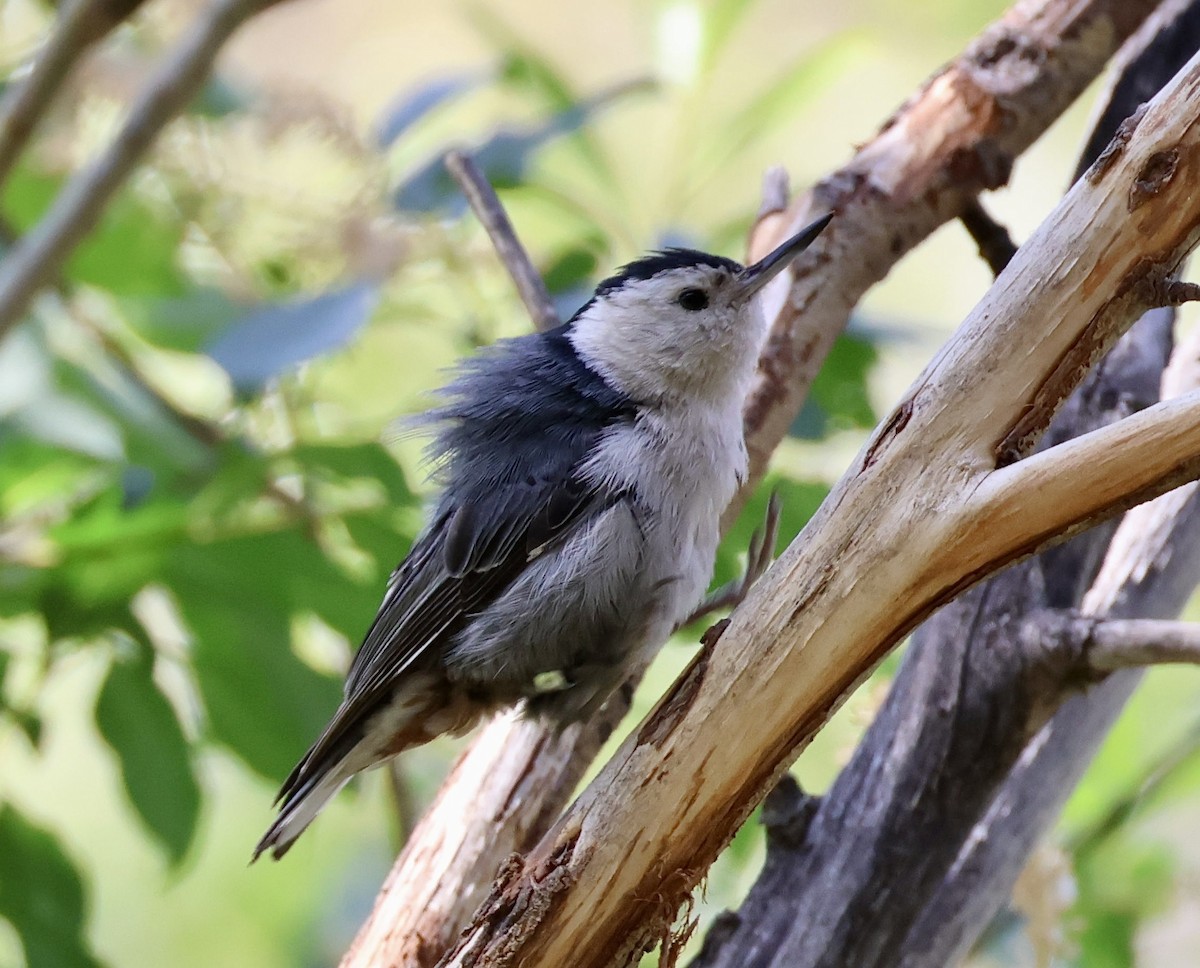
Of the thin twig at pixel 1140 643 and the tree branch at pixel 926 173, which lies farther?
the tree branch at pixel 926 173

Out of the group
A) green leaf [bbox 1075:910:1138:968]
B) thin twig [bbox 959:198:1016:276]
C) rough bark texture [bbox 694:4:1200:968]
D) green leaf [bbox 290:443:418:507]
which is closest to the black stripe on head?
thin twig [bbox 959:198:1016:276]

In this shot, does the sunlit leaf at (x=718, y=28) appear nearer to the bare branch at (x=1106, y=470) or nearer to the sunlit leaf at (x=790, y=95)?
the sunlit leaf at (x=790, y=95)

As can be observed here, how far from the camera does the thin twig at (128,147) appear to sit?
152 centimetres

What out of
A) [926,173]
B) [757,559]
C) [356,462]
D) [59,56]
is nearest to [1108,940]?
[757,559]

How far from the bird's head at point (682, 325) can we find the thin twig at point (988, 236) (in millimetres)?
226

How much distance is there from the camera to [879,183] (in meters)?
1.70

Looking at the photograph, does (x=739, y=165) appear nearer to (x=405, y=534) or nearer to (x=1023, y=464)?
(x=405, y=534)

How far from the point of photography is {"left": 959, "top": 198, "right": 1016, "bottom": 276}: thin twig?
1635mm

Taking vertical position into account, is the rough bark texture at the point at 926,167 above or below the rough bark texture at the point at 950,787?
above

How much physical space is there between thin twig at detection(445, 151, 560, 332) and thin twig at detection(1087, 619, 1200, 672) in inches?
33.1

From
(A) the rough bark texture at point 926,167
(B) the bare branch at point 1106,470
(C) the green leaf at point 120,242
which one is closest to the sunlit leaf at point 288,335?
(C) the green leaf at point 120,242

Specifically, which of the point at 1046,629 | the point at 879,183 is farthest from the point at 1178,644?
the point at 879,183

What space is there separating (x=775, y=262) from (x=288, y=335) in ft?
2.02

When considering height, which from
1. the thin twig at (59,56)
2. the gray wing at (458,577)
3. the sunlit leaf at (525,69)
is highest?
the sunlit leaf at (525,69)
